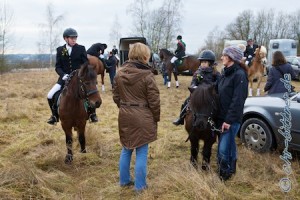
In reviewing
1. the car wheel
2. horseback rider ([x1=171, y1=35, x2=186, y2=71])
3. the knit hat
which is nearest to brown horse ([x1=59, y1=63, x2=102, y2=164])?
the knit hat

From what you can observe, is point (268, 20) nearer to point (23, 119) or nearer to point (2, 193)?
point (23, 119)

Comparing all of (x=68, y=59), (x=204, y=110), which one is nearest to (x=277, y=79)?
(x=204, y=110)

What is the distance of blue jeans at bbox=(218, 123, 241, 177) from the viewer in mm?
4625

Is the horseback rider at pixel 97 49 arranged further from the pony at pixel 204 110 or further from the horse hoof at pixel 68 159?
the pony at pixel 204 110

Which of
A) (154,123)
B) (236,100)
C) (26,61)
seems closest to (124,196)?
(154,123)

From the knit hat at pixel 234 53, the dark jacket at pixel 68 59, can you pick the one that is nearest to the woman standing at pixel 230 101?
the knit hat at pixel 234 53

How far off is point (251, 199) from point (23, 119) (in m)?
7.34

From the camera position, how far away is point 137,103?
13.3 ft

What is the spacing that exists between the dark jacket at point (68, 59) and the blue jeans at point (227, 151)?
3.01m

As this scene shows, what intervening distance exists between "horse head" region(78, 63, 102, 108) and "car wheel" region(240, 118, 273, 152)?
292 cm

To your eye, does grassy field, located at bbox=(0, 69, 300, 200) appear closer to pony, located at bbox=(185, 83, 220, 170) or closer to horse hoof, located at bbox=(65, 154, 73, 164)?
horse hoof, located at bbox=(65, 154, 73, 164)

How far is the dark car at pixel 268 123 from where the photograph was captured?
5.43m

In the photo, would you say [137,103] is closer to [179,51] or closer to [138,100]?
[138,100]

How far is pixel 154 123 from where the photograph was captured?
164 inches
